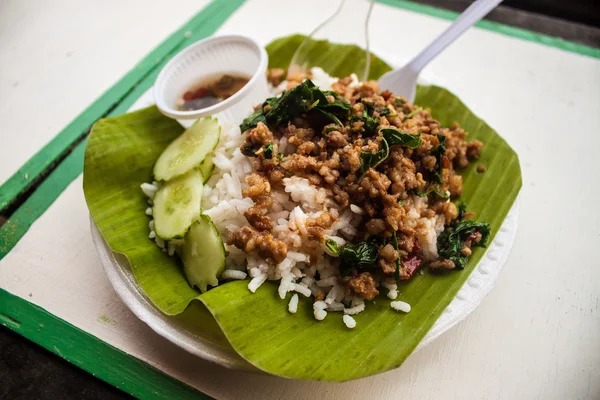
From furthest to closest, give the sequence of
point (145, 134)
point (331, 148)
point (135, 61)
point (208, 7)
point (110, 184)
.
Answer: point (208, 7), point (135, 61), point (145, 134), point (110, 184), point (331, 148)

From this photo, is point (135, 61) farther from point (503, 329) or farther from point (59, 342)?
point (503, 329)

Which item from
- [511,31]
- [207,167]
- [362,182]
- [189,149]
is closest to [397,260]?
[362,182]

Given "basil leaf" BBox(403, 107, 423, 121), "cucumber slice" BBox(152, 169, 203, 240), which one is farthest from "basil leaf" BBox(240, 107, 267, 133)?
"basil leaf" BBox(403, 107, 423, 121)

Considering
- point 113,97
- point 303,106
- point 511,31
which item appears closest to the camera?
point 303,106

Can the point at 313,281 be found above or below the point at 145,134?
below

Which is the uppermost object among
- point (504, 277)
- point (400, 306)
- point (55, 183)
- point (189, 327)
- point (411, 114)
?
point (411, 114)

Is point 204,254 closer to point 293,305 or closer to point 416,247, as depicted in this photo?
point 293,305

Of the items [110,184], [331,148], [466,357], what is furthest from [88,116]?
[466,357]
